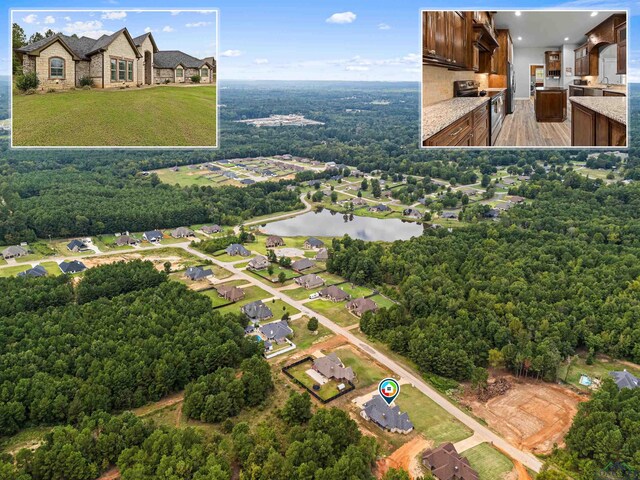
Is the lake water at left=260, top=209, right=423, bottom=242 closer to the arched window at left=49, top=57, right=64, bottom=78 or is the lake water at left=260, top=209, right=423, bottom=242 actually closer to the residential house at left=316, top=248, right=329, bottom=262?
the residential house at left=316, top=248, right=329, bottom=262

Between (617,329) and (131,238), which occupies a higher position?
(131,238)

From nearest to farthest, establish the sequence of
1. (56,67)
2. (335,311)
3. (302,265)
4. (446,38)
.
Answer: (446,38)
(56,67)
(335,311)
(302,265)

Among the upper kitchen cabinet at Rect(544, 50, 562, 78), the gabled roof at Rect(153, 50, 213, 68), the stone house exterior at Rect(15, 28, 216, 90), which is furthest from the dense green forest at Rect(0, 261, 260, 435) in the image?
the upper kitchen cabinet at Rect(544, 50, 562, 78)

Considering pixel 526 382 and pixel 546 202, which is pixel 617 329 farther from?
pixel 546 202

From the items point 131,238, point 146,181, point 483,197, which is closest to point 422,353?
point 131,238

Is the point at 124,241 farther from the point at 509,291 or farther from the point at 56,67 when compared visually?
the point at 56,67

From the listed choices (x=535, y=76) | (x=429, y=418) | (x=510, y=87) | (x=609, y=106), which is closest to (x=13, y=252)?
(x=429, y=418)
